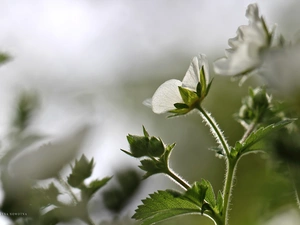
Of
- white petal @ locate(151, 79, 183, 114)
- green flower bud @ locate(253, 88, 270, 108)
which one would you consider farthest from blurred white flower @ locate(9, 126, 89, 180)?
green flower bud @ locate(253, 88, 270, 108)

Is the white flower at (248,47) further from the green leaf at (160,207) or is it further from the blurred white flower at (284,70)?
the green leaf at (160,207)

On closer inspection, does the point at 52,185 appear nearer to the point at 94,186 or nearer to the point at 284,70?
the point at 94,186

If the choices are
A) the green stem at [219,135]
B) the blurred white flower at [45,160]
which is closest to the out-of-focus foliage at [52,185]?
the blurred white flower at [45,160]

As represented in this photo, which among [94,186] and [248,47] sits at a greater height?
[248,47]

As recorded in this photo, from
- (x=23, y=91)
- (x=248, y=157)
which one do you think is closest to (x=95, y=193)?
(x=23, y=91)

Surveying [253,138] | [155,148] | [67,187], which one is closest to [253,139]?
[253,138]

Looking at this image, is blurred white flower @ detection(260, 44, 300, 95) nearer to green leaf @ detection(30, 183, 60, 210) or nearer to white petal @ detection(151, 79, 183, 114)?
white petal @ detection(151, 79, 183, 114)

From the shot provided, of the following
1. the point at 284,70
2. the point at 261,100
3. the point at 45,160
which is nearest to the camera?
the point at 284,70
